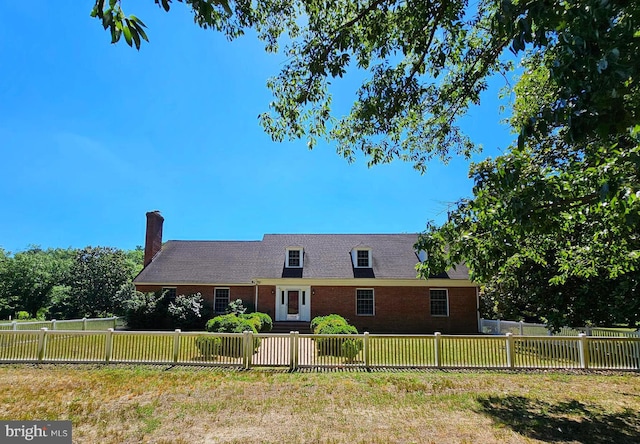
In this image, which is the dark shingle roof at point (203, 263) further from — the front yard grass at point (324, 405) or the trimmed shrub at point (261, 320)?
the front yard grass at point (324, 405)

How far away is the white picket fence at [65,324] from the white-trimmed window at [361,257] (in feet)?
44.7

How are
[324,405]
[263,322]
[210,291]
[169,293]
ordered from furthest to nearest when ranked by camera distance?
[210,291], [169,293], [263,322], [324,405]

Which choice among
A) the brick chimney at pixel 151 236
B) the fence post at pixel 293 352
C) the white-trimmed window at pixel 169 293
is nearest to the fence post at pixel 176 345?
the fence post at pixel 293 352

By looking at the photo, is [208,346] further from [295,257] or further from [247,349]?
[295,257]

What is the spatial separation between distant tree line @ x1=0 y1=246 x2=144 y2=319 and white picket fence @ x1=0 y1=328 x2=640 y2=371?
14351mm

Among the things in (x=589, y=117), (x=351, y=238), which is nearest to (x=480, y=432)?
(x=589, y=117)

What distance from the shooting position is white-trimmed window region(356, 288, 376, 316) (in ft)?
68.0

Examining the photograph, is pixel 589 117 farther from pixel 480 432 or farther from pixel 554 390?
pixel 554 390

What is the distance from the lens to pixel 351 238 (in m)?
25.1

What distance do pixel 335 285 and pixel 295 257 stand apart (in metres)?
3.28

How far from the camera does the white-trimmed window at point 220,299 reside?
21.5 m

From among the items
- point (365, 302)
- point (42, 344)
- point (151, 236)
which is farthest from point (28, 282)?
point (365, 302)

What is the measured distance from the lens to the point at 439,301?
821 inches

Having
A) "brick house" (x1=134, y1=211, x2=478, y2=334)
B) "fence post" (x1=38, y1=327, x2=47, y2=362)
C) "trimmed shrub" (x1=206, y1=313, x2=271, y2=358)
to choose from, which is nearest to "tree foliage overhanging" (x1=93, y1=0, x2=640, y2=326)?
"trimmed shrub" (x1=206, y1=313, x2=271, y2=358)
